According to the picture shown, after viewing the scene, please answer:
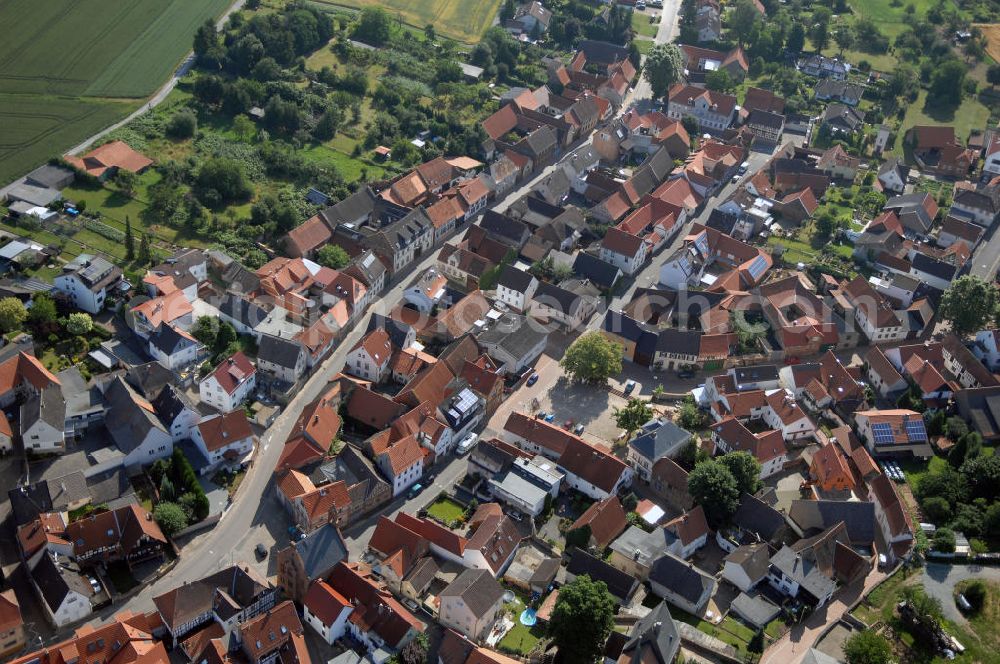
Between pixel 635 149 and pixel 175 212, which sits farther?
pixel 635 149

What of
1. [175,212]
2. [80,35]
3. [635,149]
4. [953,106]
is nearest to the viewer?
[175,212]

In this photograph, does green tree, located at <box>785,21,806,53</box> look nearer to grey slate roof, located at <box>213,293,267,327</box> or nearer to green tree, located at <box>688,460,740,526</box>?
green tree, located at <box>688,460,740,526</box>

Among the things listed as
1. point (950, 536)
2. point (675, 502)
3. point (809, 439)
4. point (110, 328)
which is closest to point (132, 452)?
point (110, 328)

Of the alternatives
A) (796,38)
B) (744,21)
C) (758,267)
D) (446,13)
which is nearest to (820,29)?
(796,38)

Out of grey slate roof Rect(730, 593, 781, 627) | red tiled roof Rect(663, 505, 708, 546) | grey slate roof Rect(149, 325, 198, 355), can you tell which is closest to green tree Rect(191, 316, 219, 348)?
grey slate roof Rect(149, 325, 198, 355)

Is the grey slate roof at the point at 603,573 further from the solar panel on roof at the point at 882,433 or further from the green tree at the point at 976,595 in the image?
the solar panel on roof at the point at 882,433

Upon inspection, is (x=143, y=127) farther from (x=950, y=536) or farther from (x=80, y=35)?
(x=950, y=536)

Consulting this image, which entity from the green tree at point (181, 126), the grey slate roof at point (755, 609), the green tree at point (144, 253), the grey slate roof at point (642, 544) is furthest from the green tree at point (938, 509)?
the green tree at point (181, 126)
